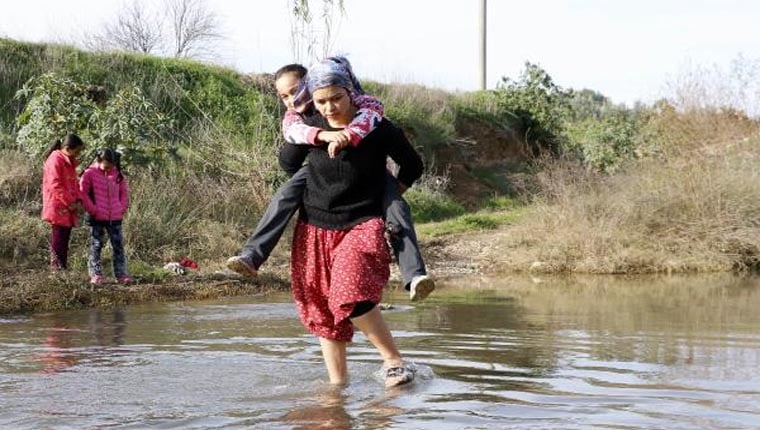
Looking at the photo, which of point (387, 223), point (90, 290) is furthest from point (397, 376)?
point (90, 290)

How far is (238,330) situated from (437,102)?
20.3 m

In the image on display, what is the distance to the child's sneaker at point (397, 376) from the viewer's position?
5.71 m

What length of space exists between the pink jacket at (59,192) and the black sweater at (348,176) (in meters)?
6.69

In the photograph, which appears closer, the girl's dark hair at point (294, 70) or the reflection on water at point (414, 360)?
the reflection on water at point (414, 360)

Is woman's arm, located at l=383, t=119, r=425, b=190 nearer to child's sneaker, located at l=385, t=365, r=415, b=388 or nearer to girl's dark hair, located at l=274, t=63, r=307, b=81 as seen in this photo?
girl's dark hair, located at l=274, t=63, r=307, b=81

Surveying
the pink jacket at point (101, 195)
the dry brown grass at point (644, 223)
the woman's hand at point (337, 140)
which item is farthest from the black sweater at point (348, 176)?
the dry brown grass at point (644, 223)

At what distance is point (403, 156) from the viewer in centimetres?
562

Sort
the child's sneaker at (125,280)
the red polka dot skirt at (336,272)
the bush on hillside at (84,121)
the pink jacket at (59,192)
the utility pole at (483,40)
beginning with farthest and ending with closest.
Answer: the utility pole at (483,40), the bush on hillside at (84,121), the pink jacket at (59,192), the child's sneaker at (125,280), the red polka dot skirt at (336,272)

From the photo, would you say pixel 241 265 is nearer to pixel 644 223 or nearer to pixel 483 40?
pixel 644 223

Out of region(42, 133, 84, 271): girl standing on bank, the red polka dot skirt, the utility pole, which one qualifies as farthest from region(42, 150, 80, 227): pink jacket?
the utility pole

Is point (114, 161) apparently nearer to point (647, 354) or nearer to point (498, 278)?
point (498, 278)

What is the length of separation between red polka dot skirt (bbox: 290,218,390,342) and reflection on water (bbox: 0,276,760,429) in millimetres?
380

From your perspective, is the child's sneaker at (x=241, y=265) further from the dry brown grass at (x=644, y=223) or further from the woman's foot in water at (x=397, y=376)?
the dry brown grass at (x=644, y=223)

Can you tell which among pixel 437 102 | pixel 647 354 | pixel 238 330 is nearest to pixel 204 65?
pixel 437 102
